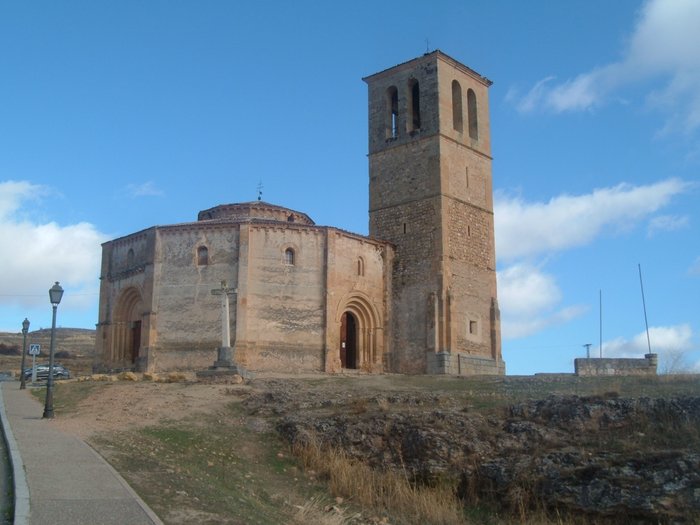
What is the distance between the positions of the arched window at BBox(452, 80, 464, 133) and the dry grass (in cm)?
2404

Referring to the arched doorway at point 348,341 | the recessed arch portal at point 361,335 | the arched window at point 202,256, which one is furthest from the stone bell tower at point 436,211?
the arched window at point 202,256

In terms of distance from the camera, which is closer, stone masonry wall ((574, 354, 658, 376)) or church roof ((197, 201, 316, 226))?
stone masonry wall ((574, 354, 658, 376))

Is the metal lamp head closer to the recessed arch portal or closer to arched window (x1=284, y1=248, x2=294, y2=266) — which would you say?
arched window (x1=284, y1=248, x2=294, y2=266)

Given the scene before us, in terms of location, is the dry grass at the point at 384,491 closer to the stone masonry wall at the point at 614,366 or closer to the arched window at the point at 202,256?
the stone masonry wall at the point at 614,366

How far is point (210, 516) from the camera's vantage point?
36.7 feet

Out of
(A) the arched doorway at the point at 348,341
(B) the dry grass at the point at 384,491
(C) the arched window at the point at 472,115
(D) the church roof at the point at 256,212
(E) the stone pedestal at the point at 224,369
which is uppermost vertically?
(C) the arched window at the point at 472,115

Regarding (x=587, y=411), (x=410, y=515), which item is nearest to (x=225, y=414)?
(x=410, y=515)

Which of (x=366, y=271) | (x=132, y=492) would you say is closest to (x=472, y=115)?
(x=366, y=271)

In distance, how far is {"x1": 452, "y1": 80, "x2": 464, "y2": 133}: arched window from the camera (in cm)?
3812

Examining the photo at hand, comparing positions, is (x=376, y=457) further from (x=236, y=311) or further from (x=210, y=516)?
(x=236, y=311)

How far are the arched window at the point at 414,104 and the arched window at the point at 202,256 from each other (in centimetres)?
1186

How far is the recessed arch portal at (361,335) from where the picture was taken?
35.1 m

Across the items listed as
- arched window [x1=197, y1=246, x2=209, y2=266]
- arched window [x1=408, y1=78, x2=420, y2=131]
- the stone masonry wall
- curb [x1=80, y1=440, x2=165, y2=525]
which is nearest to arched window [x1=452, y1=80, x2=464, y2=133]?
arched window [x1=408, y1=78, x2=420, y2=131]

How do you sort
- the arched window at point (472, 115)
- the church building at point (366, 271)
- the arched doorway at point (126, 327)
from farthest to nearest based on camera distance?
the arched window at point (472, 115)
the arched doorway at point (126, 327)
the church building at point (366, 271)
